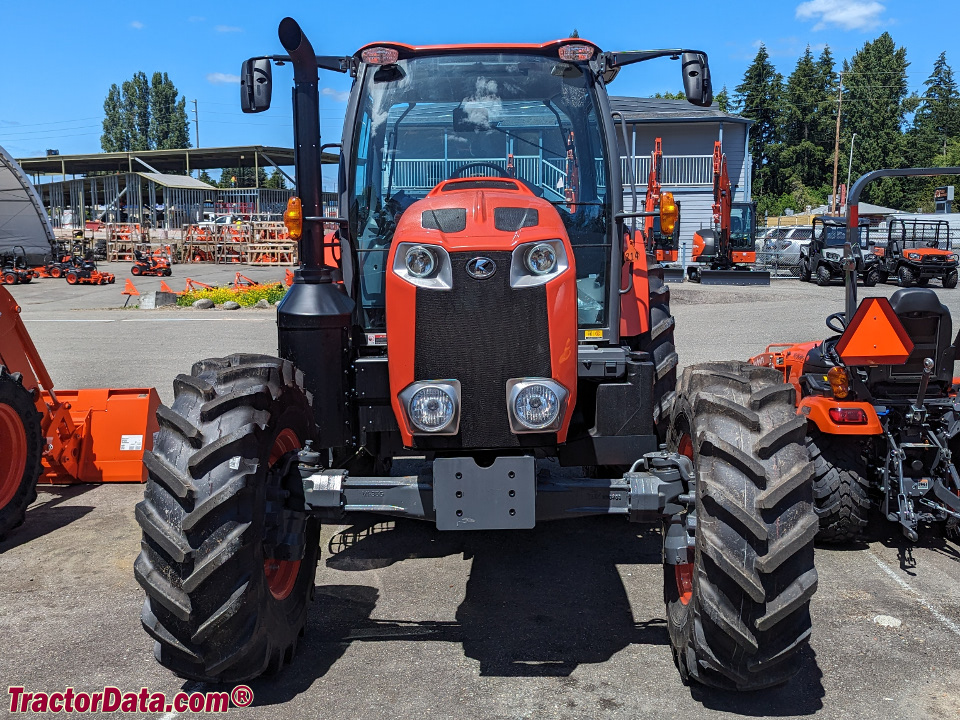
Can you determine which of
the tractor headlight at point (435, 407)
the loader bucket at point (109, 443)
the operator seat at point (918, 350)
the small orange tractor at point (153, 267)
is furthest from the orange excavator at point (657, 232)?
the small orange tractor at point (153, 267)

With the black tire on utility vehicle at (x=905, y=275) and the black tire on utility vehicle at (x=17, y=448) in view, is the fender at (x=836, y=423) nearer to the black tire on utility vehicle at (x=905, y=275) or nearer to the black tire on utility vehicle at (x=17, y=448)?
the black tire on utility vehicle at (x=17, y=448)

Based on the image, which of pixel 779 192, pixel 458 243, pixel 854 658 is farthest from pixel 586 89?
pixel 779 192

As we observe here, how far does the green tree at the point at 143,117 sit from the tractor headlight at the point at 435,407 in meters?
90.8

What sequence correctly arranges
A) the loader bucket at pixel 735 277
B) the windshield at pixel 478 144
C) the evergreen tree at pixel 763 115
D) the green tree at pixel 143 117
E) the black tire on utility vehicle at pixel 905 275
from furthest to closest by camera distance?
the green tree at pixel 143 117 → the evergreen tree at pixel 763 115 → the loader bucket at pixel 735 277 → the black tire on utility vehicle at pixel 905 275 → the windshield at pixel 478 144

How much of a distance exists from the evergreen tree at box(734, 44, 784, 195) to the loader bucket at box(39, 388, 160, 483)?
7018cm

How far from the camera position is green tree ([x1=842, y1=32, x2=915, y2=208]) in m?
71.8

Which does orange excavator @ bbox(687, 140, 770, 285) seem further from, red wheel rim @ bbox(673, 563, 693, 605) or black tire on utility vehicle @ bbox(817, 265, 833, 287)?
red wheel rim @ bbox(673, 563, 693, 605)

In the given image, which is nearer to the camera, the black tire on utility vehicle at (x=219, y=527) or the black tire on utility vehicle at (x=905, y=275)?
the black tire on utility vehicle at (x=219, y=527)

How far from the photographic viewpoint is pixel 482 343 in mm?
3674

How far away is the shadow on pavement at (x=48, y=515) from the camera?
5883 millimetres

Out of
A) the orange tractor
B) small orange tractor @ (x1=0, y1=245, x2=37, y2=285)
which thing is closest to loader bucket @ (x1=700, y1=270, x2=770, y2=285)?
small orange tractor @ (x1=0, y1=245, x2=37, y2=285)

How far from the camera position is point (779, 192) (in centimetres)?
7069

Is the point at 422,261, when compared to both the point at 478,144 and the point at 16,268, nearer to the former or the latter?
the point at 478,144
